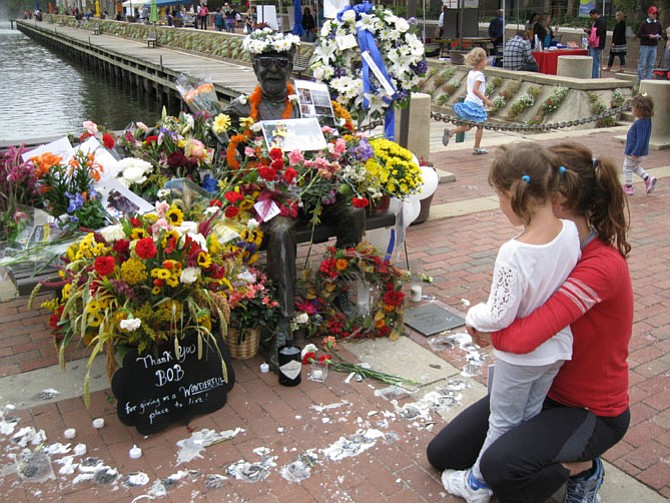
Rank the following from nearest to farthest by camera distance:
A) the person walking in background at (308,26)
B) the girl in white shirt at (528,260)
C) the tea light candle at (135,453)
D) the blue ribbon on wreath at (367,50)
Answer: the girl in white shirt at (528,260)
the tea light candle at (135,453)
the blue ribbon on wreath at (367,50)
the person walking in background at (308,26)

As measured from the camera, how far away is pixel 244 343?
4.07 meters

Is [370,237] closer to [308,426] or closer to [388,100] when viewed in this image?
[388,100]

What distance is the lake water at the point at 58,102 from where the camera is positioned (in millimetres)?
20914

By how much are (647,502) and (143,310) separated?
7.66ft

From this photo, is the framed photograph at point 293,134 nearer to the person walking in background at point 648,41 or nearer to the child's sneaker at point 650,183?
the child's sneaker at point 650,183

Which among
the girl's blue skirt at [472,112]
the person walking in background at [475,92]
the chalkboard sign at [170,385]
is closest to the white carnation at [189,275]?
the chalkboard sign at [170,385]

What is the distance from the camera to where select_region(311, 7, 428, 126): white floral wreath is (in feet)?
19.1

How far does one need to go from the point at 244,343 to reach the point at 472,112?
7240 millimetres

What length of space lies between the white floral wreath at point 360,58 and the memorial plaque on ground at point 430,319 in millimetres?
2050

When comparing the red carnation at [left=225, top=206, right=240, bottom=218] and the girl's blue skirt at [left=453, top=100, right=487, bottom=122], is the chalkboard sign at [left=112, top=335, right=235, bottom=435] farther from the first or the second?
the girl's blue skirt at [left=453, top=100, right=487, bottom=122]

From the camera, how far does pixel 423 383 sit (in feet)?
12.7

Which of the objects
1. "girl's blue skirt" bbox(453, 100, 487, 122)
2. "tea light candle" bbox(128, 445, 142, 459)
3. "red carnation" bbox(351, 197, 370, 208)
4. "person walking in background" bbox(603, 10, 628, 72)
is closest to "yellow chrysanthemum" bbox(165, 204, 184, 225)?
"tea light candle" bbox(128, 445, 142, 459)

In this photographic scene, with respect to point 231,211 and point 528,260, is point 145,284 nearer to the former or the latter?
point 231,211

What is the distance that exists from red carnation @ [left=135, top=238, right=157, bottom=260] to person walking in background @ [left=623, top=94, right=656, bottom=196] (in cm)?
607
